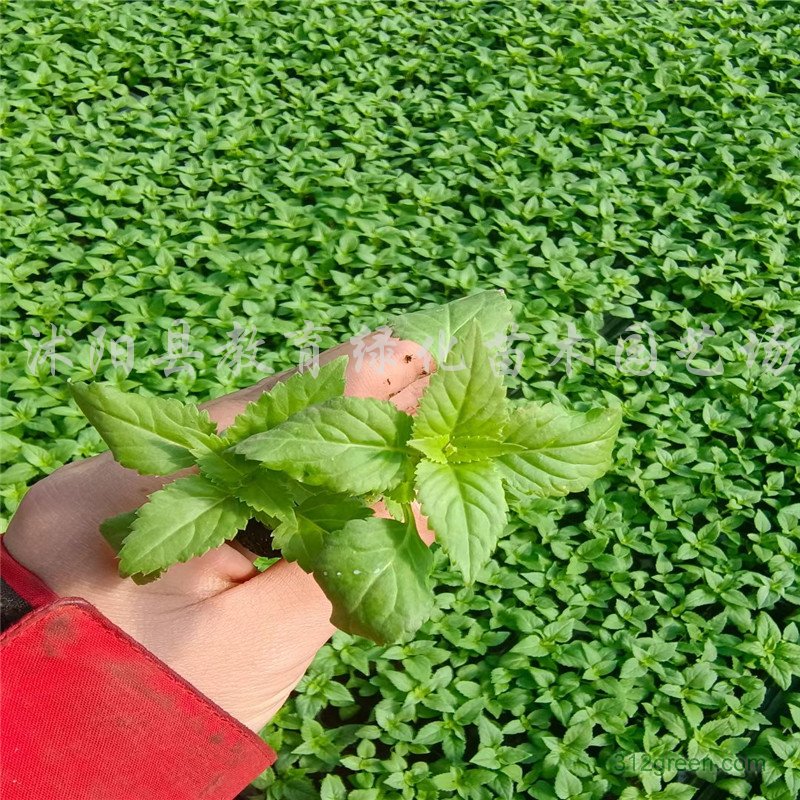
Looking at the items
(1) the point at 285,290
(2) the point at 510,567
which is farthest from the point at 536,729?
(1) the point at 285,290

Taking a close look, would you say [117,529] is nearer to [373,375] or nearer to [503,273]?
[373,375]

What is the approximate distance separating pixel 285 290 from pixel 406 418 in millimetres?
1465

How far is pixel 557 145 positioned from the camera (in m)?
→ 3.07

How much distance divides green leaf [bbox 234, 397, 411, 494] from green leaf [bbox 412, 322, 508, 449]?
0.06m

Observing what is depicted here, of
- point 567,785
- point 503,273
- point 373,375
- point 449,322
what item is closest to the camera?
point 449,322

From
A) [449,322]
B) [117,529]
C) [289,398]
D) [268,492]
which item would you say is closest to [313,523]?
[268,492]

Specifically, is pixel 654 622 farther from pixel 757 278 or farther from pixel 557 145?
pixel 557 145

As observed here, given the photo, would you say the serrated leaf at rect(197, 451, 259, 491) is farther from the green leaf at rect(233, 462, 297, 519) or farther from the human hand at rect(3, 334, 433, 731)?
the human hand at rect(3, 334, 433, 731)

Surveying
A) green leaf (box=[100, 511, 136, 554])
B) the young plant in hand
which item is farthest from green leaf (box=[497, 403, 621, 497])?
green leaf (box=[100, 511, 136, 554])

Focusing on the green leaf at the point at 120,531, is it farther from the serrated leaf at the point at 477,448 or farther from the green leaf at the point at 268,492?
the serrated leaf at the point at 477,448

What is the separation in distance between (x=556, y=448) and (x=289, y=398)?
0.39 metres

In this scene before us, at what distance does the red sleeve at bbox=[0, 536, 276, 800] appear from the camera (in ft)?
3.59

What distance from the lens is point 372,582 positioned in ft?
3.57

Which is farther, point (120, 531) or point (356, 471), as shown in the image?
point (120, 531)
